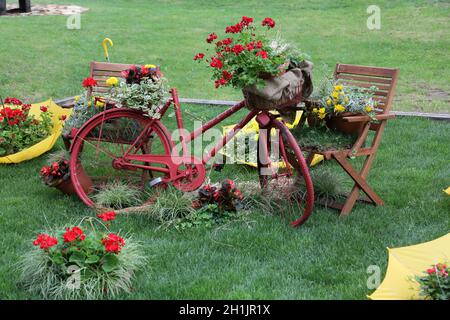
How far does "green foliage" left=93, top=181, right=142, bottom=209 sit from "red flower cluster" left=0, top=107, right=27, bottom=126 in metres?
1.94

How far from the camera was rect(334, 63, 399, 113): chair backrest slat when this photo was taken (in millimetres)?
5691

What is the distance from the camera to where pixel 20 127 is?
7.34 meters

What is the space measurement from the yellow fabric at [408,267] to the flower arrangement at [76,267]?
1.65m

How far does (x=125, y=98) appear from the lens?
5691 mm

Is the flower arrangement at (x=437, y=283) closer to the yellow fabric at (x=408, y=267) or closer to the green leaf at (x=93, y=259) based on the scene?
the yellow fabric at (x=408, y=267)

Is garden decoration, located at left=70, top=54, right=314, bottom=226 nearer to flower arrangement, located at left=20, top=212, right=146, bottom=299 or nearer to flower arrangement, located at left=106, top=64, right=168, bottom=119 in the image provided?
flower arrangement, located at left=106, top=64, right=168, bottom=119

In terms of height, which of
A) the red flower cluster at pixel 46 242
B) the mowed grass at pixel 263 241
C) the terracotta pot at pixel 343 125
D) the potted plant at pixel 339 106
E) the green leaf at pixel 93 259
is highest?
the potted plant at pixel 339 106

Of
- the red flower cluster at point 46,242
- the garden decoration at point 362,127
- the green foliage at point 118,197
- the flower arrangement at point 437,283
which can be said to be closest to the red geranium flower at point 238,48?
the garden decoration at point 362,127

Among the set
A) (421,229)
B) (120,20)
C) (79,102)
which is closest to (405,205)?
(421,229)

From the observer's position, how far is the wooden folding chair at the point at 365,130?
5.51m

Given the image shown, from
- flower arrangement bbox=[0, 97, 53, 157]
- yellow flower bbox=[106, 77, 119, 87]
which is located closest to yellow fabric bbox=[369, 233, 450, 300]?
yellow flower bbox=[106, 77, 119, 87]
